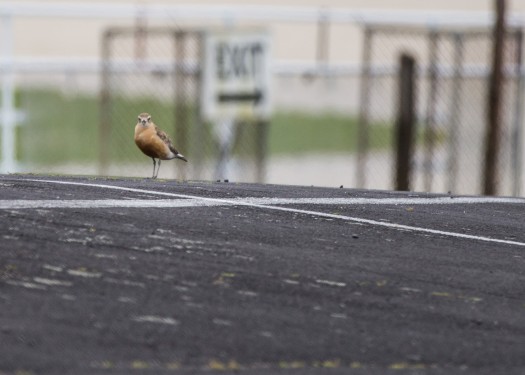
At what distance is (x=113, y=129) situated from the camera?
734 inches

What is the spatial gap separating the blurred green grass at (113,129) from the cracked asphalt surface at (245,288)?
313 inches

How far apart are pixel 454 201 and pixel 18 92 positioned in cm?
934

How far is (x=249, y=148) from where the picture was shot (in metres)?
18.2

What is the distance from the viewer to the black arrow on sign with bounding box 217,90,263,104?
51.0ft

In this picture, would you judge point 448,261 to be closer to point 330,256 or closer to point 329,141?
point 330,256

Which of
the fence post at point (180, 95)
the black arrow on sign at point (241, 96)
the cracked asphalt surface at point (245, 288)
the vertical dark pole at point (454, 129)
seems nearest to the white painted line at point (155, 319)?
the cracked asphalt surface at point (245, 288)

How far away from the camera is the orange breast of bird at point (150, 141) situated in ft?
42.4

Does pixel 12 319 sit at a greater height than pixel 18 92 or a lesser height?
lesser

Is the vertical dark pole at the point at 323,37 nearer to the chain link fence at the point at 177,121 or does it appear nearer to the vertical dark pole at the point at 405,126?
the vertical dark pole at the point at 405,126

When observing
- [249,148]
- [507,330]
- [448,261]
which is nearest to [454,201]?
[448,261]

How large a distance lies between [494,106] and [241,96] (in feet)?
13.8

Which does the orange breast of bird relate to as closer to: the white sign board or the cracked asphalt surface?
the cracked asphalt surface

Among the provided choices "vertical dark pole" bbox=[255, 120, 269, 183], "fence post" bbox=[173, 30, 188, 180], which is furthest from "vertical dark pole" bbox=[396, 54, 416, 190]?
"fence post" bbox=[173, 30, 188, 180]

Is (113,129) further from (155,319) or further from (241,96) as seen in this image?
(155,319)
